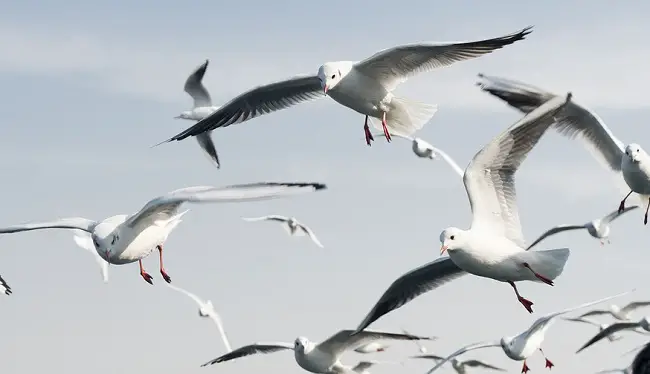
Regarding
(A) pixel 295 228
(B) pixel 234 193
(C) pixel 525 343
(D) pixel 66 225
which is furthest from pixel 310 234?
(B) pixel 234 193

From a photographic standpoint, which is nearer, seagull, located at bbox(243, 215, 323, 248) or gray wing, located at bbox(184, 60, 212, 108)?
gray wing, located at bbox(184, 60, 212, 108)

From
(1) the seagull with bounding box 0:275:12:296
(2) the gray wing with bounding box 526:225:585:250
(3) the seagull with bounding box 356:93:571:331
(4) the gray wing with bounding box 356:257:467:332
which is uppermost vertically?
(1) the seagull with bounding box 0:275:12:296

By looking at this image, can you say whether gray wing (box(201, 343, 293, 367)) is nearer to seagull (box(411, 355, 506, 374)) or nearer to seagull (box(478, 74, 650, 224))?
seagull (box(411, 355, 506, 374))

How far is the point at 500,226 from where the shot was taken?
899cm

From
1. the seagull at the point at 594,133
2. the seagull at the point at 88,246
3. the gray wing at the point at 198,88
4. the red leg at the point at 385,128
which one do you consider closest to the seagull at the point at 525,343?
the seagull at the point at 594,133

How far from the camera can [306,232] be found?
82.2 ft

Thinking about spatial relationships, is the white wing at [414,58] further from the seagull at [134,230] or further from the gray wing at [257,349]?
the gray wing at [257,349]

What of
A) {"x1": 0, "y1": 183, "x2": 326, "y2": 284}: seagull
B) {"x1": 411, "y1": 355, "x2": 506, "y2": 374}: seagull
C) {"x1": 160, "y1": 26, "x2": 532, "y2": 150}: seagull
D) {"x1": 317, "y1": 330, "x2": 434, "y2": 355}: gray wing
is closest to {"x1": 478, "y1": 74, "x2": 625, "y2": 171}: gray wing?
{"x1": 160, "y1": 26, "x2": 532, "y2": 150}: seagull

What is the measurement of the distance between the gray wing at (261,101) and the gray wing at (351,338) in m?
2.89

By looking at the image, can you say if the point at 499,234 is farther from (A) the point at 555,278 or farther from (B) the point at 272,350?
(B) the point at 272,350

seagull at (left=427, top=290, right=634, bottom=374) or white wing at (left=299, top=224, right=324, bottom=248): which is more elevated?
white wing at (left=299, top=224, right=324, bottom=248)

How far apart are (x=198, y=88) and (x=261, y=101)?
7.82 meters

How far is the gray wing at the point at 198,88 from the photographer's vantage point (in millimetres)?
20547

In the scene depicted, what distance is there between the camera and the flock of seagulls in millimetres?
8625
